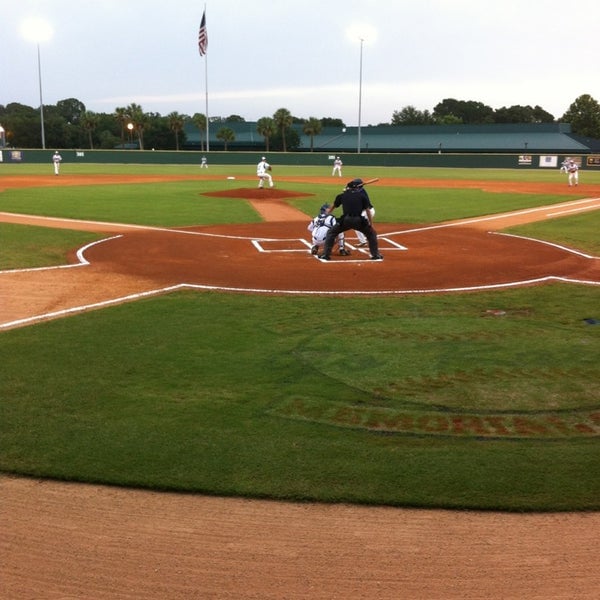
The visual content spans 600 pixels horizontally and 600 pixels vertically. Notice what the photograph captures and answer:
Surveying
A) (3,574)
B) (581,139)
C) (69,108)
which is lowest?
(3,574)

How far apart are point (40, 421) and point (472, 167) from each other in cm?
6675

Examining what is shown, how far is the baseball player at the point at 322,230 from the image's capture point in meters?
14.9

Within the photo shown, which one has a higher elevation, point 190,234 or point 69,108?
point 69,108

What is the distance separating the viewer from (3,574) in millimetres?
4031

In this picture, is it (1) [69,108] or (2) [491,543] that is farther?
(1) [69,108]

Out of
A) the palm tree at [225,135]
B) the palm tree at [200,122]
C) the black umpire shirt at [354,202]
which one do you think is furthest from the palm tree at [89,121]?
the black umpire shirt at [354,202]

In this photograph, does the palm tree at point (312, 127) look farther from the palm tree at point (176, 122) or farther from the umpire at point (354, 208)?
the umpire at point (354, 208)

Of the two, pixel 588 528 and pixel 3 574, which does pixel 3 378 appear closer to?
pixel 3 574

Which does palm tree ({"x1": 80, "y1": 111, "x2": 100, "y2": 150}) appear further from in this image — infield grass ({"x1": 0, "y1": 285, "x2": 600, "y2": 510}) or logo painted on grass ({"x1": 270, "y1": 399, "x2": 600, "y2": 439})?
logo painted on grass ({"x1": 270, "y1": 399, "x2": 600, "y2": 439})

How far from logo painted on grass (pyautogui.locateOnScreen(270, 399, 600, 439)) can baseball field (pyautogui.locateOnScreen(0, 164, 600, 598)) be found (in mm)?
26

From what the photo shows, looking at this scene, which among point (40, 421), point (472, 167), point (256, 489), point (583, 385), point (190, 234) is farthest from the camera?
point (472, 167)

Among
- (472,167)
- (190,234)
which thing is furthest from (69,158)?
(190,234)

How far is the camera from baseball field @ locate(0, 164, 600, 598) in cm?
426

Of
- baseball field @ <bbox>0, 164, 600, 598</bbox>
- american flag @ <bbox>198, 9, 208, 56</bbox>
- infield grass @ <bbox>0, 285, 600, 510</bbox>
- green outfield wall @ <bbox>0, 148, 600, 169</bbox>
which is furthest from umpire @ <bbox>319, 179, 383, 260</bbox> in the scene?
green outfield wall @ <bbox>0, 148, 600, 169</bbox>
